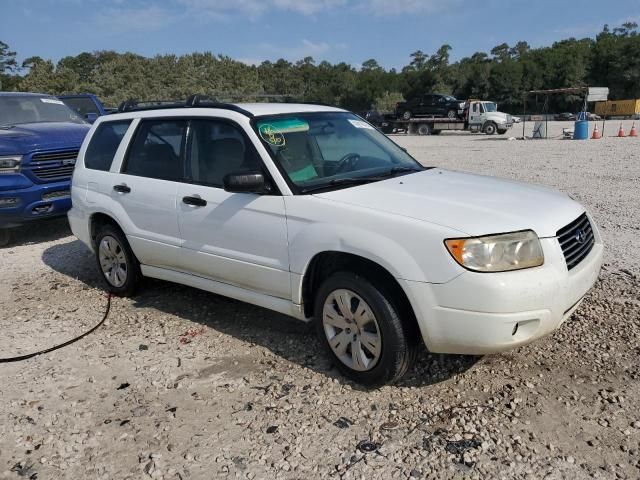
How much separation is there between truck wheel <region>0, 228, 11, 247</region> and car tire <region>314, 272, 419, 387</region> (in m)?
6.24

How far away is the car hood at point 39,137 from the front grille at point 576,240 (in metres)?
6.95

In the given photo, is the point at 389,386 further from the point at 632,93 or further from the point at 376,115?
the point at 632,93

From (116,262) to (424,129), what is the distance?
33678 millimetres

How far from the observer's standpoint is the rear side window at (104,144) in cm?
532

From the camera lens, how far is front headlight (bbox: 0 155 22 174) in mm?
7316

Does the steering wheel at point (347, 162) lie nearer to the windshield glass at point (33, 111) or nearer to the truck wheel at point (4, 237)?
the truck wheel at point (4, 237)

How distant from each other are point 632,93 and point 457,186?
81353mm

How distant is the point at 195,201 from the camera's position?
4.28m

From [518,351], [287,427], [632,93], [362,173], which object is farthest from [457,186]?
[632,93]

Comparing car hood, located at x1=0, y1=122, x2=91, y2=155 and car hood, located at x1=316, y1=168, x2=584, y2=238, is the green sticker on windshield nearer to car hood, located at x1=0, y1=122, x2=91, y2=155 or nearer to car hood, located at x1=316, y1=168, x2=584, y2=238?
car hood, located at x1=316, y1=168, x2=584, y2=238

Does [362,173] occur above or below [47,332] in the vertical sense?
above

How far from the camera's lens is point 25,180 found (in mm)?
7363

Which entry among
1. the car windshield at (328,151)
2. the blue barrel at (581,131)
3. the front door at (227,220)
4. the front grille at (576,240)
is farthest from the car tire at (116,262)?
the blue barrel at (581,131)

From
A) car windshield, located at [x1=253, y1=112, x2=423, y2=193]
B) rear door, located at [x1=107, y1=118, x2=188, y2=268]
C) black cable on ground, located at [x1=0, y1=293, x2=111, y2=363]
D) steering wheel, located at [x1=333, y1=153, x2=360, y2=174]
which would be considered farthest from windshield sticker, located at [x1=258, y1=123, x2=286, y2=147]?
black cable on ground, located at [x1=0, y1=293, x2=111, y2=363]
